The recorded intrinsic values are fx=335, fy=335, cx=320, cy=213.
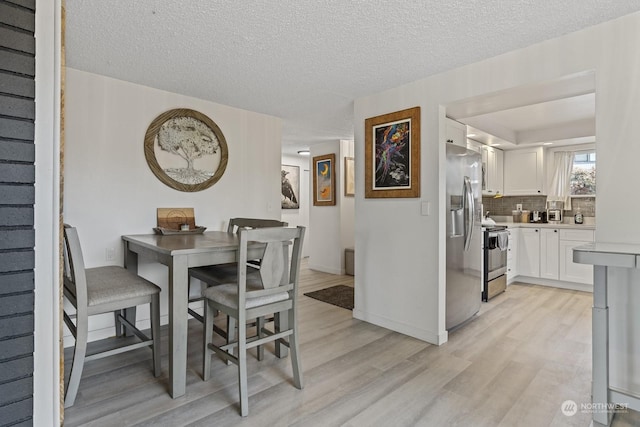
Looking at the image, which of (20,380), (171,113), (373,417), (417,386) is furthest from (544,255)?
(20,380)

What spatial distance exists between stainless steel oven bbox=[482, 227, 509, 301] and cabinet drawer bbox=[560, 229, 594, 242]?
84cm

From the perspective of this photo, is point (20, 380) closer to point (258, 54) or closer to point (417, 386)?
point (417, 386)

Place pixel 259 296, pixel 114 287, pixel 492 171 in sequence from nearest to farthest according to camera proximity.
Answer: pixel 259 296 → pixel 114 287 → pixel 492 171

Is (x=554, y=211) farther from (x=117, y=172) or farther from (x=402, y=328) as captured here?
(x=117, y=172)

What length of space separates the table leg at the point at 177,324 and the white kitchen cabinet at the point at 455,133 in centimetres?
234

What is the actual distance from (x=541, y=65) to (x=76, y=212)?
355cm

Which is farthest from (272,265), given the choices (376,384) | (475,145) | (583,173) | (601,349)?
(583,173)

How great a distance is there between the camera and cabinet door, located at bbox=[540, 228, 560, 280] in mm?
4453

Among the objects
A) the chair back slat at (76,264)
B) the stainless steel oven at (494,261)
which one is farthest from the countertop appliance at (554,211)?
the chair back slat at (76,264)

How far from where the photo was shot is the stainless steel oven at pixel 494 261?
12.7 ft

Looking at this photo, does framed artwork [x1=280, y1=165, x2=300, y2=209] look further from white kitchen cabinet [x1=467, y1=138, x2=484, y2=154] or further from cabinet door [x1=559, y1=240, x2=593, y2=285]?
cabinet door [x1=559, y1=240, x2=593, y2=285]

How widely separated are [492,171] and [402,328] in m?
3.26

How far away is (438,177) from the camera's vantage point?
2717mm

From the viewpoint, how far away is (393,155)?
3.01 m
